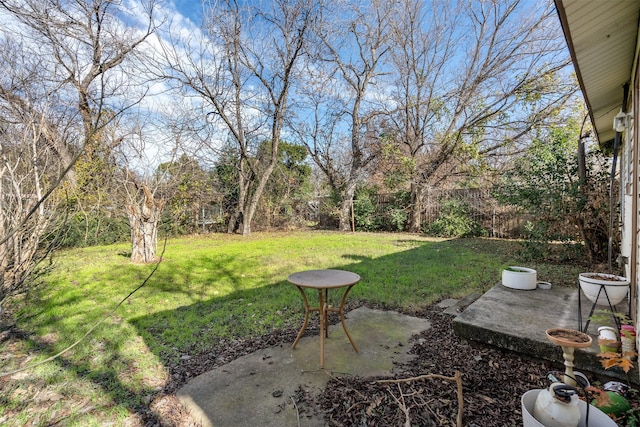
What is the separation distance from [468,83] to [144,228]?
1067cm

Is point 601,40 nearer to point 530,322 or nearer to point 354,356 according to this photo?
point 530,322

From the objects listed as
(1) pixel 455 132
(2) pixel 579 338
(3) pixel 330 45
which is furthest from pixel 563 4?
(3) pixel 330 45

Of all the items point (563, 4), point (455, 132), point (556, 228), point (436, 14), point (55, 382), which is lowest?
point (55, 382)

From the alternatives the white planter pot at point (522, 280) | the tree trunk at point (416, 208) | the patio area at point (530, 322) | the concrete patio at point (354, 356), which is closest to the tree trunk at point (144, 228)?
the concrete patio at point (354, 356)

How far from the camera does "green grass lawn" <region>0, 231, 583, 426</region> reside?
214 centimetres

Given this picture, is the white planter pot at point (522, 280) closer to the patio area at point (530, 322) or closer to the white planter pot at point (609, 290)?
the patio area at point (530, 322)

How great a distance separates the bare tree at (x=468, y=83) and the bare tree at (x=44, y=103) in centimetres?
918

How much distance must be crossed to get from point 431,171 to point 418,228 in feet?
7.15

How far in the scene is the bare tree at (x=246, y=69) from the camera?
923 cm

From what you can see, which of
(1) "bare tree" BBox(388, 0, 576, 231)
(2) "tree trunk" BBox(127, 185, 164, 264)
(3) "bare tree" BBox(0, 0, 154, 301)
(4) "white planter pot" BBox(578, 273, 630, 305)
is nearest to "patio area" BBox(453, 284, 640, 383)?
(4) "white planter pot" BBox(578, 273, 630, 305)

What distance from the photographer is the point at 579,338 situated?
1.59m

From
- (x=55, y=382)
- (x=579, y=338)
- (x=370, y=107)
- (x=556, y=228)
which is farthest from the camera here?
(x=370, y=107)

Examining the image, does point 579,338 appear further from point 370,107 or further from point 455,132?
point 370,107

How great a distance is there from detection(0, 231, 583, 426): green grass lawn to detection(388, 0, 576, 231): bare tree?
464 cm
